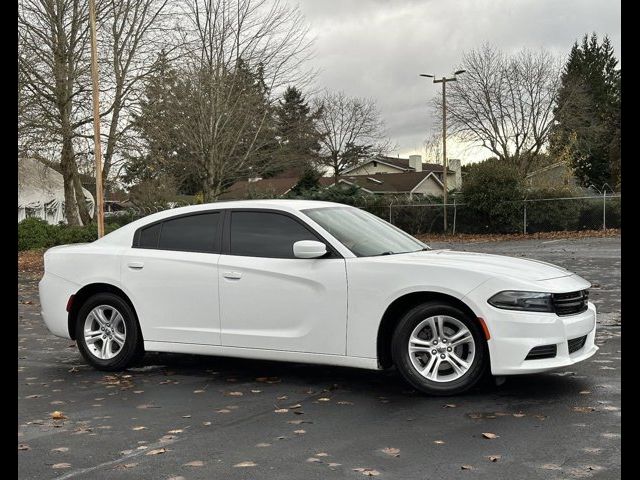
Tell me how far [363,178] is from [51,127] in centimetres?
4764

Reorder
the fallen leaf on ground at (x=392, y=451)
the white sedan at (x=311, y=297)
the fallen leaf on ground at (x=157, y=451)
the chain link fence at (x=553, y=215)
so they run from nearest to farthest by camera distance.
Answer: the fallen leaf on ground at (x=392, y=451) → the fallen leaf on ground at (x=157, y=451) → the white sedan at (x=311, y=297) → the chain link fence at (x=553, y=215)

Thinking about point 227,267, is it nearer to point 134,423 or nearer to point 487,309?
point 134,423

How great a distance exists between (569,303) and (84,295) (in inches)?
189

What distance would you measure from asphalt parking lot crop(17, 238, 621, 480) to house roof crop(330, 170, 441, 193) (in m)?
66.2

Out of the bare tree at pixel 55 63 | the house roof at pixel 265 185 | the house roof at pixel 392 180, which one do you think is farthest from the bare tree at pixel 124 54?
the house roof at pixel 392 180

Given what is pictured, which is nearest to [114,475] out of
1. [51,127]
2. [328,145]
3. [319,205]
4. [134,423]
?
[134,423]

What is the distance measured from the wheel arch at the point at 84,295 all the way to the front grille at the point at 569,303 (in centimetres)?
413

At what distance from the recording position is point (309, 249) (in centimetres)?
689

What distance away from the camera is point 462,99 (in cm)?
5322

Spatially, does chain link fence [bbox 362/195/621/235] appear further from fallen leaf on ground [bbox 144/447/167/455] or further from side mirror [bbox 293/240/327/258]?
fallen leaf on ground [bbox 144/447/167/455]

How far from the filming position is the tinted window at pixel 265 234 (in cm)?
731

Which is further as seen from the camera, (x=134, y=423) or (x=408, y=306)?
(x=408, y=306)

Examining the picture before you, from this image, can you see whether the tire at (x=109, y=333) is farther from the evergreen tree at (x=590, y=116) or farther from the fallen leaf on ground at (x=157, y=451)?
the evergreen tree at (x=590, y=116)

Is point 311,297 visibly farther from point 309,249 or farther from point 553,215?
point 553,215
